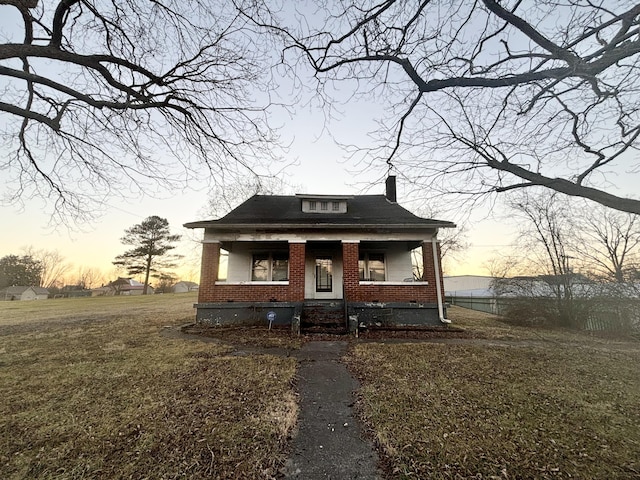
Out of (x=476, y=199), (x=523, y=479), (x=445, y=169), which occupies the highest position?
(x=445, y=169)

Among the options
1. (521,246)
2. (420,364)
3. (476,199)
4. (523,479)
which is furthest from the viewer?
(521,246)

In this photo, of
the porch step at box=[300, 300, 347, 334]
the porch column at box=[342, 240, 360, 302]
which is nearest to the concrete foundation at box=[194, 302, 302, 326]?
the porch step at box=[300, 300, 347, 334]

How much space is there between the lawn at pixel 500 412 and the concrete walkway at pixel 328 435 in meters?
0.21

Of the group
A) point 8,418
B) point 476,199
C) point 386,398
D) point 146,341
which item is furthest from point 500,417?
point 146,341

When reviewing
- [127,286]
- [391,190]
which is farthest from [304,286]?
[127,286]

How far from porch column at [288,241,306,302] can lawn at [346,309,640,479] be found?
371 centimetres

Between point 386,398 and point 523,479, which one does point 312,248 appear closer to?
point 386,398

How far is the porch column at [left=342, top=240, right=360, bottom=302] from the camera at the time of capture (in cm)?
950

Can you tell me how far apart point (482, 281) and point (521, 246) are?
118 feet

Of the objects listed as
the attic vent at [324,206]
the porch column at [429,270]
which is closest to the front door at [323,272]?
the attic vent at [324,206]

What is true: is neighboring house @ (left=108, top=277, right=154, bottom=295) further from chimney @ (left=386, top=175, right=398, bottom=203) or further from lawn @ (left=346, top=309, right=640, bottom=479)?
lawn @ (left=346, top=309, right=640, bottom=479)

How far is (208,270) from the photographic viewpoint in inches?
378

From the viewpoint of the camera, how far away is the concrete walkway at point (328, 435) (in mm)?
2387

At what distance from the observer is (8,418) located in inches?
128
